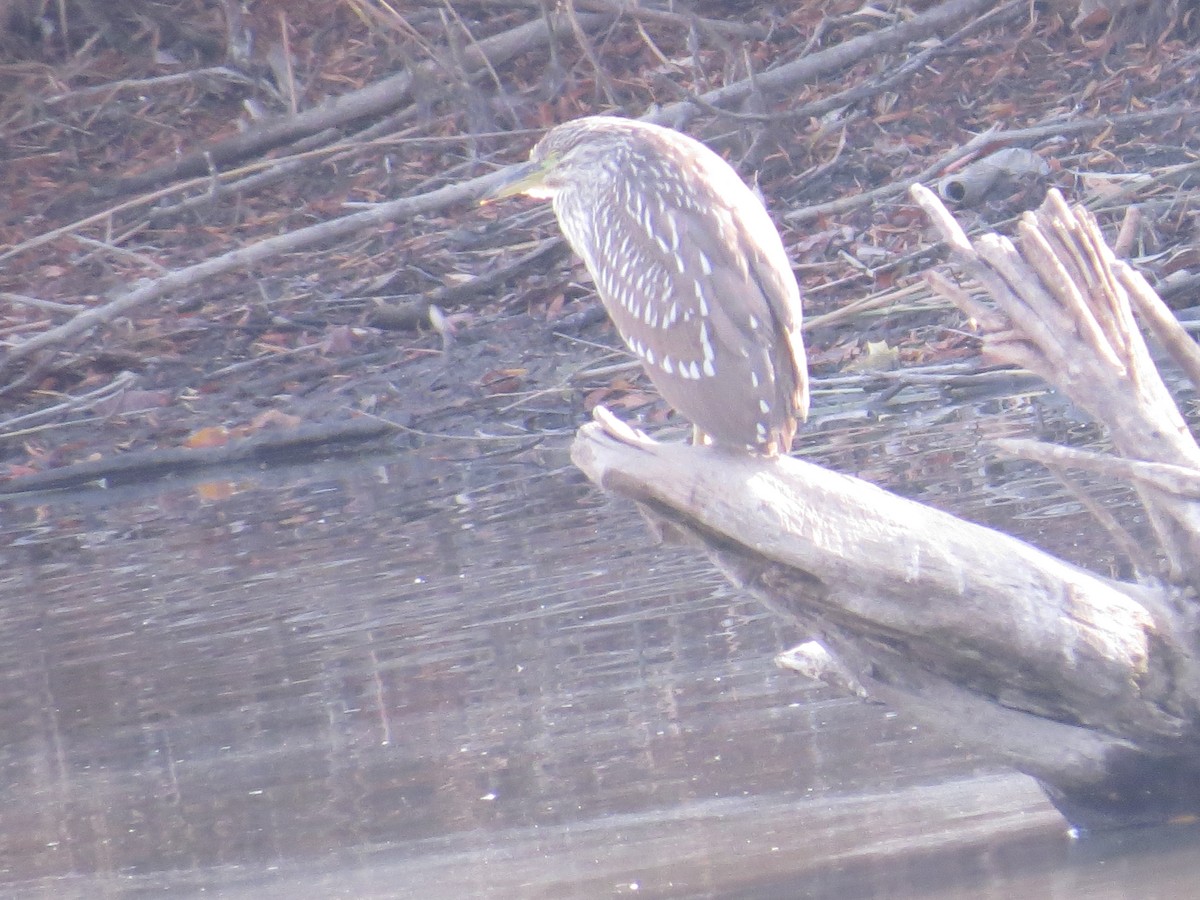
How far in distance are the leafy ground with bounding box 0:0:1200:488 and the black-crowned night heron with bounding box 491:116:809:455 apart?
431 cm

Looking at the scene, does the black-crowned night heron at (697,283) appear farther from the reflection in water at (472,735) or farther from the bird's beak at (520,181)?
the reflection in water at (472,735)

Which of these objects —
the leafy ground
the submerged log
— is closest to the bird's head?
the submerged log

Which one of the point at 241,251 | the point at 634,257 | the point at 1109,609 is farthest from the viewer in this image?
the point at 241,251

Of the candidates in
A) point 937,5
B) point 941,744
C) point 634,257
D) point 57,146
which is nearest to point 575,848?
point 941,744

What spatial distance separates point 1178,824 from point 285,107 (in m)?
10.7

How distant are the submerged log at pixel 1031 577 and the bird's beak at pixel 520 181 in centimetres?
185

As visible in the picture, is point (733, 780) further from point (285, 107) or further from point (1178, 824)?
point (285, 107)

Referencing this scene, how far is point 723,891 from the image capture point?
383 centimetres

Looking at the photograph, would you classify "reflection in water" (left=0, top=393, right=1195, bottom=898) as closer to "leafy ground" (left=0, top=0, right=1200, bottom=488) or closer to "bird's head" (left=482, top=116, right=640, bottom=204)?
"bird's head" (left=482, top=116, right=640, bottom=204)

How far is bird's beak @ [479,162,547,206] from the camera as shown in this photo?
19.0 feet

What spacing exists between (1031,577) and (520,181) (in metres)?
2.63

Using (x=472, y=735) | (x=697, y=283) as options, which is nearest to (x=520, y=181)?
(x=697, y=283)

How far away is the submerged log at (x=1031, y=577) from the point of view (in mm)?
3754

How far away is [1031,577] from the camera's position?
378 centimetres
